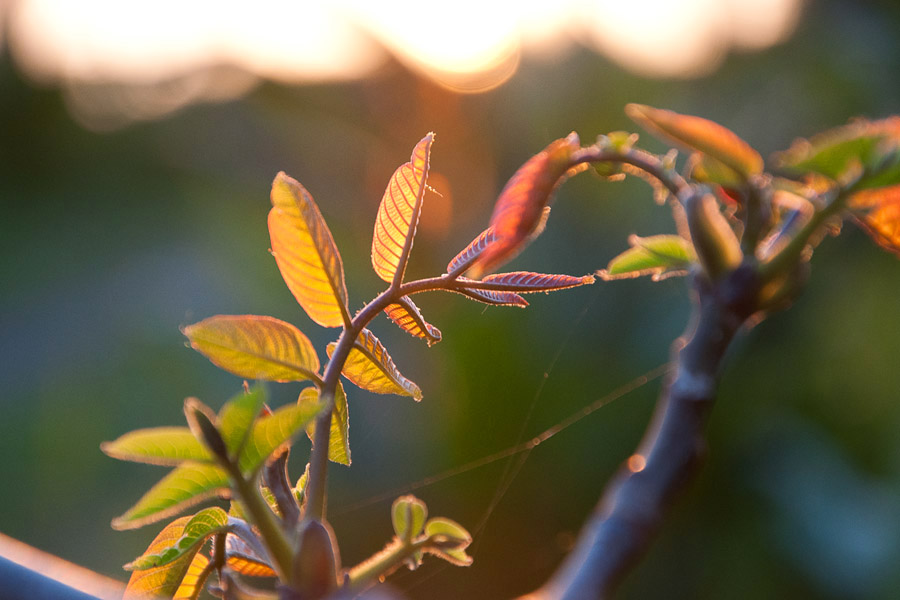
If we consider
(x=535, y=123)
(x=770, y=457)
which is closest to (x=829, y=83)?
(x=535, y=123)

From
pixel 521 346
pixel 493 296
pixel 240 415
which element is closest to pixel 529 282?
pixel 493 296

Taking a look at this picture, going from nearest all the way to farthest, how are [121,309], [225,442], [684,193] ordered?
[225,442] < [684,193] < [121,309]

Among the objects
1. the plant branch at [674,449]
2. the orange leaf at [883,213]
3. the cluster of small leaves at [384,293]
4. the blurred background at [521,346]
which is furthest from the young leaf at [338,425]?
the blurred background at [521,346]

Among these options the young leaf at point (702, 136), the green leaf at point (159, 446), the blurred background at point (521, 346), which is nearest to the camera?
the green leaf at point (159, 446)

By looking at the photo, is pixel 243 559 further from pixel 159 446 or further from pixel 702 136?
pixel 702 136

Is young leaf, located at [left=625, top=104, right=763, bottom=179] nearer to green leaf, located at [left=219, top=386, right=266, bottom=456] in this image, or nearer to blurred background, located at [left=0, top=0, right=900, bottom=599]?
green leaf, located at [left=219, top=386, right=266, bottom=456]

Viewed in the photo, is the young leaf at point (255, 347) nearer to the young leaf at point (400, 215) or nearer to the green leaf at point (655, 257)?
the young leaf at point (400, 215)

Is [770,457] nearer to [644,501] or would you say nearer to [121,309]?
[644,501]
